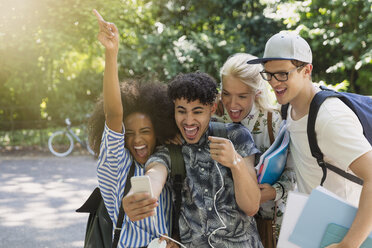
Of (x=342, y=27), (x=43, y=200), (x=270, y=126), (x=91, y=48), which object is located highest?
(x=91, y=48)

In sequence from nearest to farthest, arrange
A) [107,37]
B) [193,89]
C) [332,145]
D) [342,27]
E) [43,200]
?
[332,145] → [107,37] → [193,89] → [43,200] → [342,27]

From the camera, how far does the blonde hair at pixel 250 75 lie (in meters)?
2.77

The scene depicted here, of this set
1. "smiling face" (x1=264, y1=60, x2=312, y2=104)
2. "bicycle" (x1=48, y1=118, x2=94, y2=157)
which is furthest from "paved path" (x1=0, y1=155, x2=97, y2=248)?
"smiling face" (x1=264, y1=60, x2=312, y2=104)

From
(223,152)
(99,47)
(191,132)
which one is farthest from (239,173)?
(99,47)

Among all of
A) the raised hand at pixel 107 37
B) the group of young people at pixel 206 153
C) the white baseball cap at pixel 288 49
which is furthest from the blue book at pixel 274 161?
the raised hand at pixel 107 37

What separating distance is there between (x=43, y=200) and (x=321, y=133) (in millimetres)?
6369

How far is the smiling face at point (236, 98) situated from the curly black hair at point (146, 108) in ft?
1.41

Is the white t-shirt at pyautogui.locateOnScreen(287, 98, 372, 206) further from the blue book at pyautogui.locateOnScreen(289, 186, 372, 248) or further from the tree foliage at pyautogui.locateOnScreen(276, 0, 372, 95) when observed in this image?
the tree foliage at pyautogui.locateOnScreen(276, 0, 372, 95)

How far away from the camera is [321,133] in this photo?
2.00m

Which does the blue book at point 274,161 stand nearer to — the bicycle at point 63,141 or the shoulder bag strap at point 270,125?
the shoulder bag strap at point 270,125

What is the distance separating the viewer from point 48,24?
13.2 meters

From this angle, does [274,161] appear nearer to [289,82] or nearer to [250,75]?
[289,82]

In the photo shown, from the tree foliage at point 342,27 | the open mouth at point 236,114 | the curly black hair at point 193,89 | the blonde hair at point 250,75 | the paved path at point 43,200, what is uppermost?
the tree foliage at point 342,27

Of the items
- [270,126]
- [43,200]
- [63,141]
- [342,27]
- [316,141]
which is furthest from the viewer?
[63,141]
